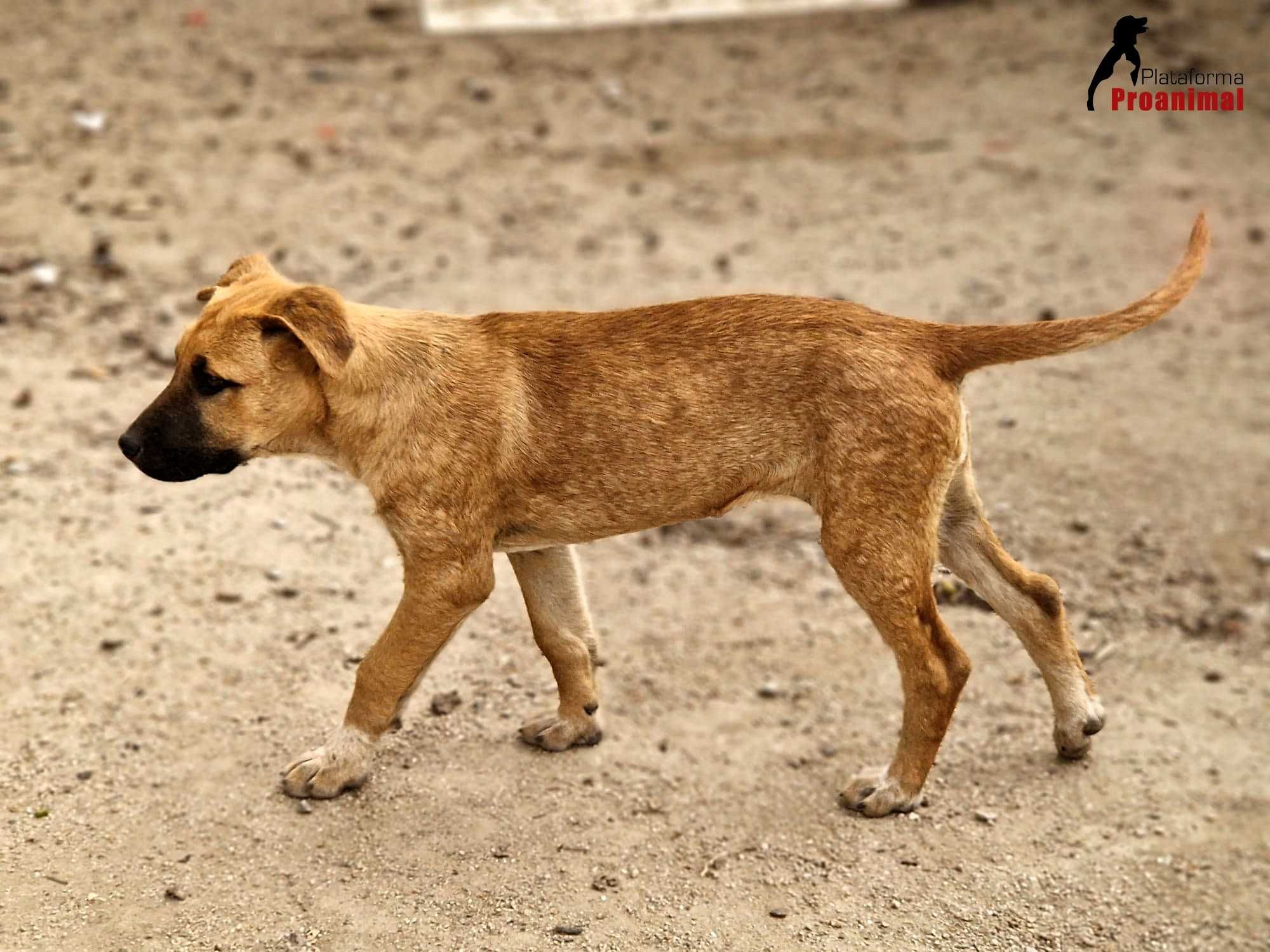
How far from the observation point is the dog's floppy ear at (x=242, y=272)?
5.10m

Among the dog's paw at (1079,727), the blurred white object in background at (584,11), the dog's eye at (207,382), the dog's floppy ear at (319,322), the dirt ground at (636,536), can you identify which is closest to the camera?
the dog's floppy ear at (319,322)

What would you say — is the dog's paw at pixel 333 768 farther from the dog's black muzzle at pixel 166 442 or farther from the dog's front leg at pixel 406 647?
the dog's black muzzle at pixel 166 442

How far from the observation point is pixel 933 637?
5.04 metres

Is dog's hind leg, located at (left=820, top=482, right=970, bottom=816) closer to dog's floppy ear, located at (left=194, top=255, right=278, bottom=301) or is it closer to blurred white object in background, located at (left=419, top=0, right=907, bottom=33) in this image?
dog's floppy ear, located at (left=194, top=255, right=278, bottom=301)

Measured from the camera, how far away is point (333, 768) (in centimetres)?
521

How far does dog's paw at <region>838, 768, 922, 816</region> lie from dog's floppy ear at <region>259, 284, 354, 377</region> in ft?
8.26

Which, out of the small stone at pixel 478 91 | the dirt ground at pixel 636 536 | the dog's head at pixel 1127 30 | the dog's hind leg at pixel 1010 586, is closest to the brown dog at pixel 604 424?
the dog's hind leg at pixel 1010 586

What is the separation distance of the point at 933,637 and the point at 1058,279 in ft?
17.0

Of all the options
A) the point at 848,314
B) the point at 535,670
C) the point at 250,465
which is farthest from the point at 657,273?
the point at 848,314

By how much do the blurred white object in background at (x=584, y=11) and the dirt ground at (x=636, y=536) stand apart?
306mm

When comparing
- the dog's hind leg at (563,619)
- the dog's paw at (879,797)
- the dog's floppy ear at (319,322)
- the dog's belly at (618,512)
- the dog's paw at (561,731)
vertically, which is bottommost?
the dog's paw at (879,797)

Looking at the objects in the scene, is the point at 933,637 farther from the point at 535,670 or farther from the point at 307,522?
the point at 307,522

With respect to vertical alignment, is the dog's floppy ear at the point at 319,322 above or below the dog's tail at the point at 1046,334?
above

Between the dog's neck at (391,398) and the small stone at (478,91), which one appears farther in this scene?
the small stone at (478,91)
